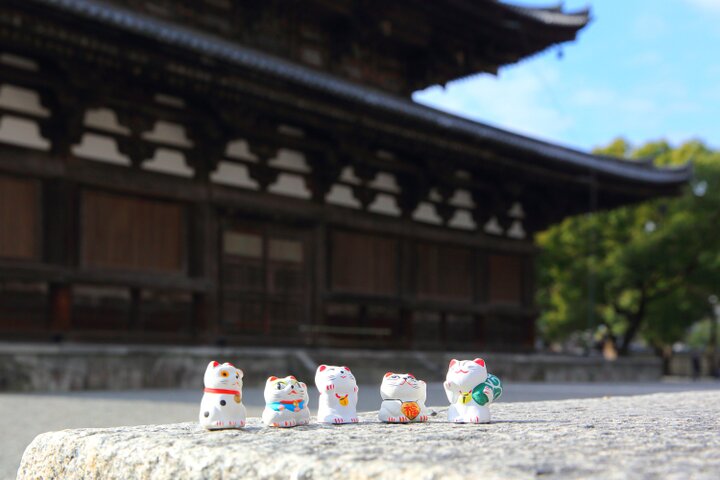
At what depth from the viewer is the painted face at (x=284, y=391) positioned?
2842mm

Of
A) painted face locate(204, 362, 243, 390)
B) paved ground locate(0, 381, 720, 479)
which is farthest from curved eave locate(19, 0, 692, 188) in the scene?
A: painted face locate(204, 362, 243, 390)

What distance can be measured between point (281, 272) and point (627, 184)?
9.47 metres

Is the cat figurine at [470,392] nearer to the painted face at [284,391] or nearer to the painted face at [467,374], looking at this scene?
the painted face at [467,374]

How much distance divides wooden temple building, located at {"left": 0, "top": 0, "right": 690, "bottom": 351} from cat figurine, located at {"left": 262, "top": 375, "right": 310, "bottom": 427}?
8.50 metres

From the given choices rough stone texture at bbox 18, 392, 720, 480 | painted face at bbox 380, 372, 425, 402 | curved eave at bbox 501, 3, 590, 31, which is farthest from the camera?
curved eave at bbox 501, 3, 590, 31

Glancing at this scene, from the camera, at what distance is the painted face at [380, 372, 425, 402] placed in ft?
10.0

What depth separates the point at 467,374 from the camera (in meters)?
3.14

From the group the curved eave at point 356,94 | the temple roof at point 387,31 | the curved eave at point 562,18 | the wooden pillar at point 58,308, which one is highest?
the curved eave at point 562,18

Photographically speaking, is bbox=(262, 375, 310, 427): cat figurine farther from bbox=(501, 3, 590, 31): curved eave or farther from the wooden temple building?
bbox=(501, 3, 590, 31): curved eave

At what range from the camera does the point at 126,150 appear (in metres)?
12.4

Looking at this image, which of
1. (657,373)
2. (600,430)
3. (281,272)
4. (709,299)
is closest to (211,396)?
(600,430)

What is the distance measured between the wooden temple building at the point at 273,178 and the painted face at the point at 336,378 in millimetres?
8285

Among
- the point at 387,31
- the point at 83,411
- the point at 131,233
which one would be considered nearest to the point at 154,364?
the point at 131,233

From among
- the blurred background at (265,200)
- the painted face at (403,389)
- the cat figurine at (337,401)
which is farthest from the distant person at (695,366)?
the cat figurine at (337,401)
